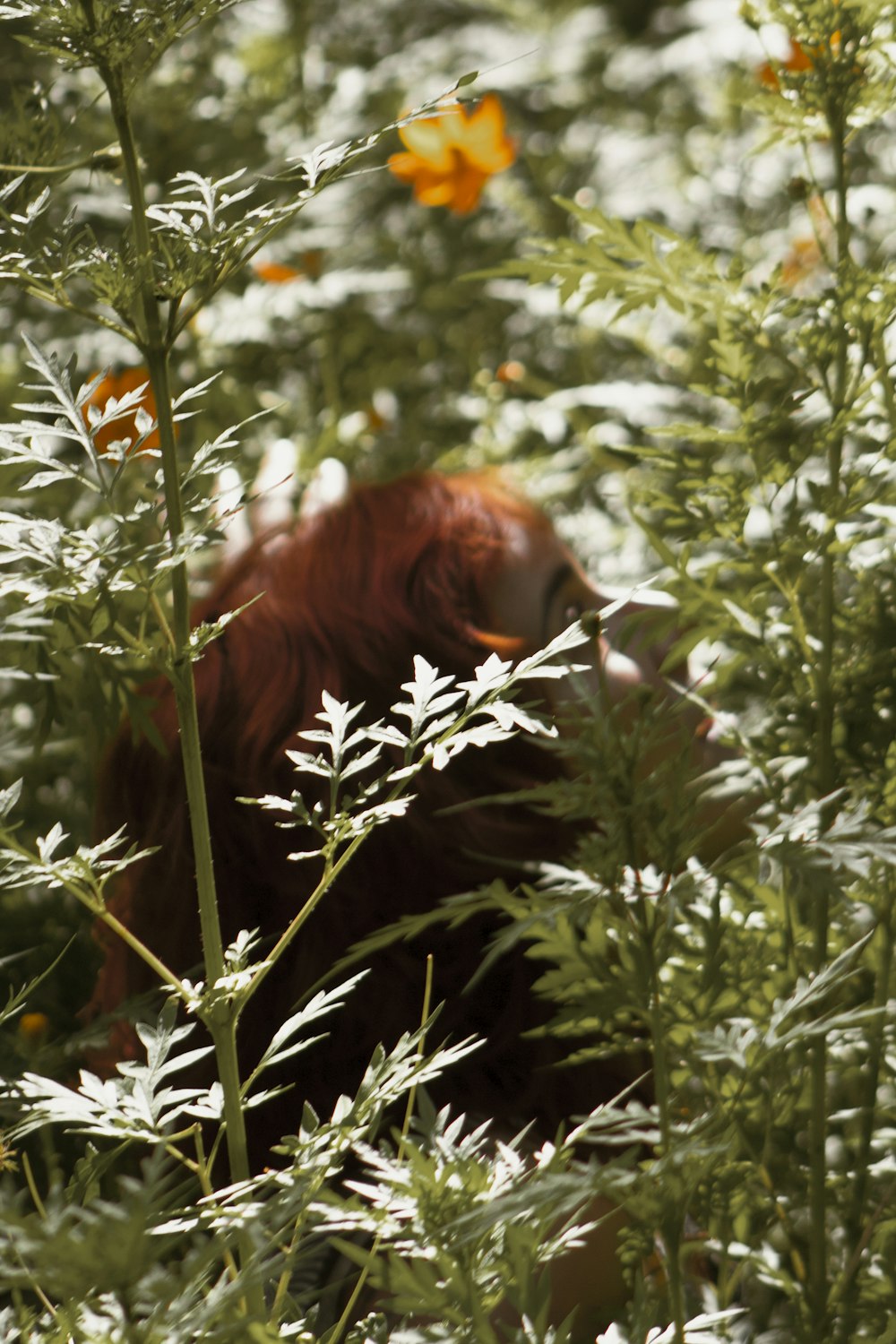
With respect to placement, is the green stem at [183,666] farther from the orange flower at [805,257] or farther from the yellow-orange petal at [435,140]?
the yellow-orange petal at [435,140]

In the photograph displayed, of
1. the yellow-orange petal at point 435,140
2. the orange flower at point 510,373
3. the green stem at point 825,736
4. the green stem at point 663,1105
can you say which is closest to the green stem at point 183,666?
the green stem at point 663,1105

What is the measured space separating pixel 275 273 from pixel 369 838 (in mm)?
1110

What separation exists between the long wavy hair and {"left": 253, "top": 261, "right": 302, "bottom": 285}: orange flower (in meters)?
0.93

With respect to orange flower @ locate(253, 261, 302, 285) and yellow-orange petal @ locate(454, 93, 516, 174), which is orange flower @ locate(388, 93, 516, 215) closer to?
yellow-orange petal @ locate(454, 93, 516, 174)

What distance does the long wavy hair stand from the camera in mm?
1047

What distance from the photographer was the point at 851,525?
0.83 metres

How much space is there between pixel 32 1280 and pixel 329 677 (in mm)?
628

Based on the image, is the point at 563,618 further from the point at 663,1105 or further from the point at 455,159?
the point at 455,159

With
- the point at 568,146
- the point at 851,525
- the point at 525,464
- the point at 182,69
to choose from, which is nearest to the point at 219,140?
the point at 182,69

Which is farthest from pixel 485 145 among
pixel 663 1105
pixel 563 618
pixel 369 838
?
pixel 663 1105

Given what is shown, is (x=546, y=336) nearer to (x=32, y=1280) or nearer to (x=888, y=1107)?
(x=888, y=1107)

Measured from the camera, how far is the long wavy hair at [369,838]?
3.43 ft

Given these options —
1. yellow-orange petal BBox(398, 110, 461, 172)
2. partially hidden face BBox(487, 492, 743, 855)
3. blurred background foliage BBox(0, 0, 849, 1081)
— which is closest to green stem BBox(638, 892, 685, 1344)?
partially hidden face BBox(487, 492, 743, 855)

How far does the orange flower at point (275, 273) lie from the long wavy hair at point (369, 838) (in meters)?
0.93
